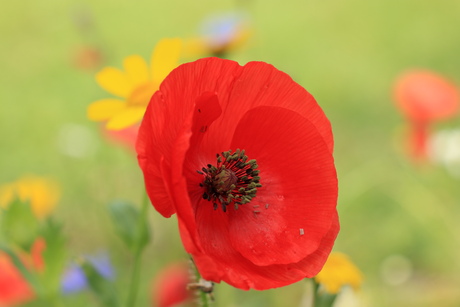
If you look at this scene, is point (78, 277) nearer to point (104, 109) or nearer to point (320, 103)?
point (104, 109)

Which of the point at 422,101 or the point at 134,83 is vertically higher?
the point at 422,101

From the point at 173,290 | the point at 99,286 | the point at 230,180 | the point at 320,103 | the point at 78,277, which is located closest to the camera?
the point at 230,180

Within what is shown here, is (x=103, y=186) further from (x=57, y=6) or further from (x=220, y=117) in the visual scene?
(x=57, y=6)

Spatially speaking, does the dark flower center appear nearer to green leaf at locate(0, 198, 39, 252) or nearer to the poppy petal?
the poppy petal

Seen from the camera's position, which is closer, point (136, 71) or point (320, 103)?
point (136, 71)

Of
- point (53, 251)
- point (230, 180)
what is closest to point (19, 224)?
point (53, 251)

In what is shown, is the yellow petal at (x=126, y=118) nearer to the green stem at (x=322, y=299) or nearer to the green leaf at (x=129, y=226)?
the green leaf at (x=129, y=226)

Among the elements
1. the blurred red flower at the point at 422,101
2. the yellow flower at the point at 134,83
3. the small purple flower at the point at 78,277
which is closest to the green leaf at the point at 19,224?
the yellow flower at the point at 134,83

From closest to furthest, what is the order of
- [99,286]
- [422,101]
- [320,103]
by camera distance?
[99,286] → [422,101] → [320,103]
